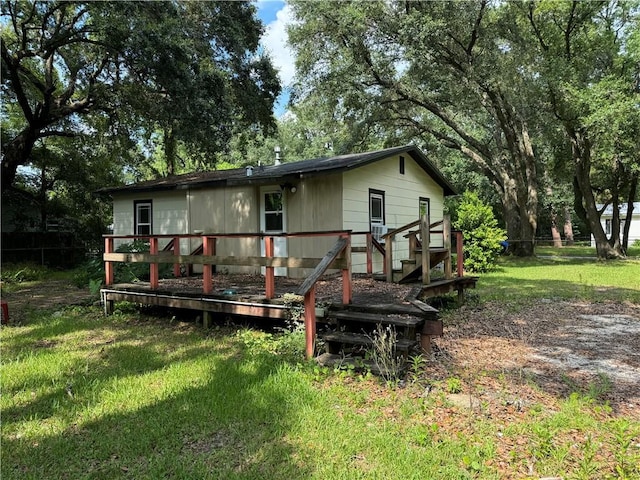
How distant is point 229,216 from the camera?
34.1 feet

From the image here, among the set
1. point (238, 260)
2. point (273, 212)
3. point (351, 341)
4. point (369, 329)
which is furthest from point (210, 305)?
point (273, 212)

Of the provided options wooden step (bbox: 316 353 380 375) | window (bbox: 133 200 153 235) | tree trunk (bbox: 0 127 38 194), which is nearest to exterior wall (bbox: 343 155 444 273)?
wooden step (bbox: 316 353 380 375)

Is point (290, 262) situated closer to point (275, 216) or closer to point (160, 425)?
point (160, 425)

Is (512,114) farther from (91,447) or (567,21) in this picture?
(91,447)

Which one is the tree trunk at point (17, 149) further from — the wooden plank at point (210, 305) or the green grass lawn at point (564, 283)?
the green grass lawn at point (564, 283)

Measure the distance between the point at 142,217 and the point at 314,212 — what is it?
19.9 ft

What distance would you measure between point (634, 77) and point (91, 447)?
21569 millimetres

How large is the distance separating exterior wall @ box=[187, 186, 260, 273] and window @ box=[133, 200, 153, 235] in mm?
1970

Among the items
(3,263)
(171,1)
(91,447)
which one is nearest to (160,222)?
(171,1)

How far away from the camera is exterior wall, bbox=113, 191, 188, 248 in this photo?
1155 cm

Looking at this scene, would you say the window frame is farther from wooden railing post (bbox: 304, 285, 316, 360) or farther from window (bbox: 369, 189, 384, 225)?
wooden railing post (bbox: 304, 285, 316, 360)

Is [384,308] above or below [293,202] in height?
below

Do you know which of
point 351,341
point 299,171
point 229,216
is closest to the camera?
point 351,341

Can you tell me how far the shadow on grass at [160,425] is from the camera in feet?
9.34
